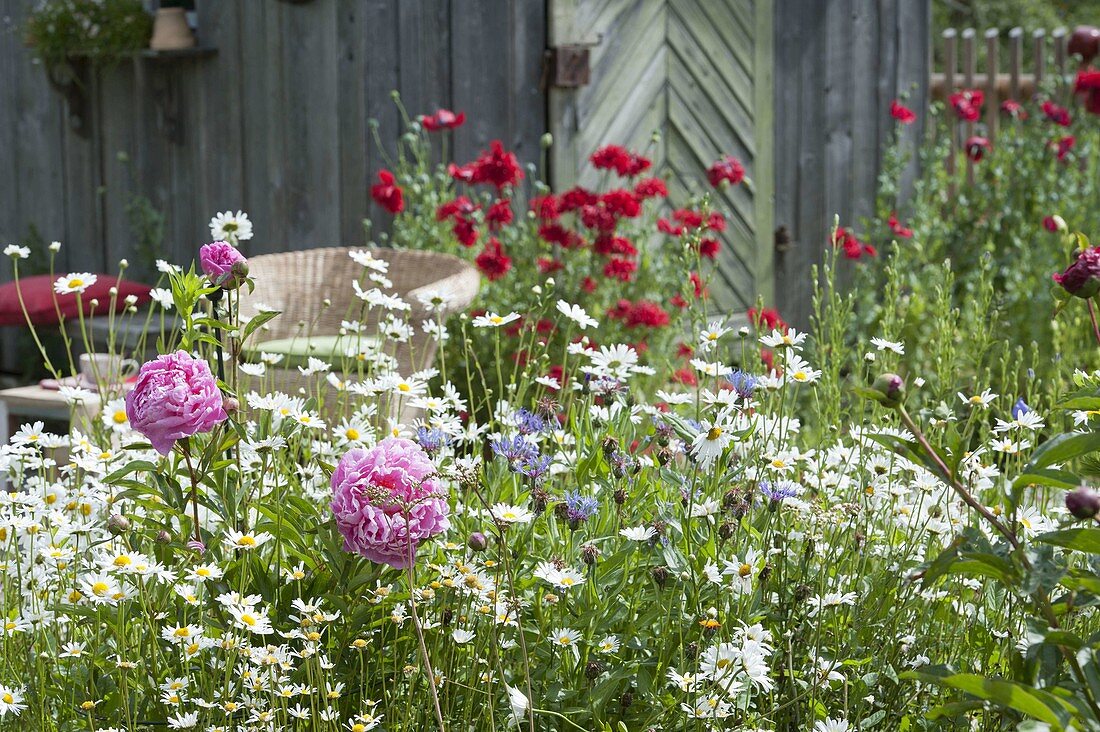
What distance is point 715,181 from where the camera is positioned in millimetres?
4789

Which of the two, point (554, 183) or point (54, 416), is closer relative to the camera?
point (54, 416)

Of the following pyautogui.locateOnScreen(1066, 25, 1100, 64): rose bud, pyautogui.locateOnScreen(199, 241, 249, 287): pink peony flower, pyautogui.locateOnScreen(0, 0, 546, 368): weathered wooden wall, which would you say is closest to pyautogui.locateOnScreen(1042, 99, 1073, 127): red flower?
pyautogui.locateOnScreen(1066, 25, 1100, 64): rose bud

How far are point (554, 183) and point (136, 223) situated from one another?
6.49 feet

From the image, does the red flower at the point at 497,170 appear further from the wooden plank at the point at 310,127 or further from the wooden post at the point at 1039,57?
the wooden post at the point at 1039,57

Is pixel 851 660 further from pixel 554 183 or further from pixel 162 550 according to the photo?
pixel 554 183

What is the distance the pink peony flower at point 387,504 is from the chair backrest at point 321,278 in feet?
8.08

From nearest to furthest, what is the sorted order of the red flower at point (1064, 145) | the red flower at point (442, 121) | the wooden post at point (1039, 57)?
the red flower at point (442, 121)
the red flower at point (1064, 145)
the wooden post at point (1039, 57)

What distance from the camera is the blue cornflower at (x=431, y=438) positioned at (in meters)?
1.86

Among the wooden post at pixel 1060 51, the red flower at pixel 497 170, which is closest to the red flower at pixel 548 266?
the red flower at pixel 497 170

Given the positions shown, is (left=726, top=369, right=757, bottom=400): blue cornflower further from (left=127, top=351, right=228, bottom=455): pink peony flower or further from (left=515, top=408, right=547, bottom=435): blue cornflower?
(left=127, top=351, right=228, bottom=455): pink peony flower

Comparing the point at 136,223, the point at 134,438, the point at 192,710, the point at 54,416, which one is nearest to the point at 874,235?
the point at 136,223

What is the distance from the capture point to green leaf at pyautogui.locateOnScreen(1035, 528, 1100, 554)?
130 centimetres

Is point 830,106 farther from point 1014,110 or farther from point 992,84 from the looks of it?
point 992,84

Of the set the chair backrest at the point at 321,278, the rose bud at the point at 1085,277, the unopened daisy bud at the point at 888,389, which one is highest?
the rose bud at the point at 1085,277
